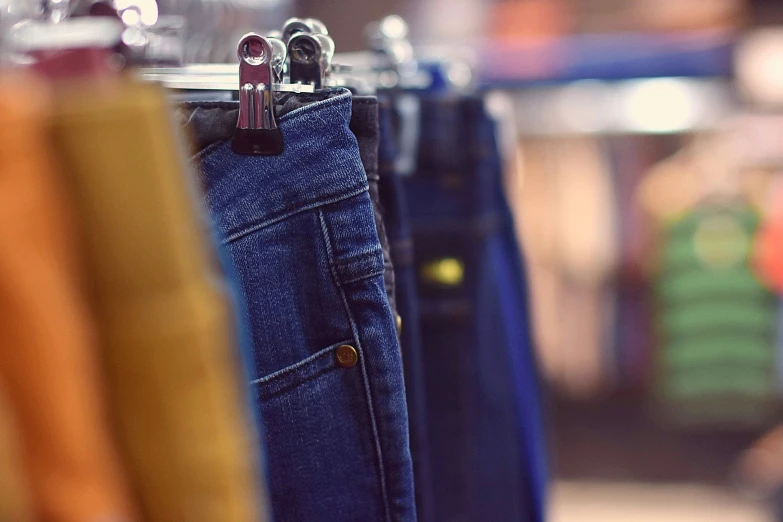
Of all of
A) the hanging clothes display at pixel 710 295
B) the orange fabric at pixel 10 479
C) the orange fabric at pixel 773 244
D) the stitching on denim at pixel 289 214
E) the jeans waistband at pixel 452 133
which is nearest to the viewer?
the orange fabric at pixel 10 479

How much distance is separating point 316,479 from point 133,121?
467mm

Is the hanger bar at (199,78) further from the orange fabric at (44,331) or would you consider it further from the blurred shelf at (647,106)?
the blurred shelf at (647,106)

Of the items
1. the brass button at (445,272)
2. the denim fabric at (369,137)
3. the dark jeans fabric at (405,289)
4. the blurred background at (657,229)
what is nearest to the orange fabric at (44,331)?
the denim fabric at (369,137)

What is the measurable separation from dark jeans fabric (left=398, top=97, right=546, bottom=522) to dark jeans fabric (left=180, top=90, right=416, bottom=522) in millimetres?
419

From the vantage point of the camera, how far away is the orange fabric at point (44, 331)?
1.28ft

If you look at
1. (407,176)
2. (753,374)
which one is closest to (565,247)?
(753,374)

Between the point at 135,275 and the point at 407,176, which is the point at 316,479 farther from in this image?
the point at 407,176

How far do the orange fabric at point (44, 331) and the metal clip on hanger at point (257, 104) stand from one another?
36cm

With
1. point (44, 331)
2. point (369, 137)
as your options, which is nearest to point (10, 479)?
point (44, 331)

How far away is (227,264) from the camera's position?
0.73 m

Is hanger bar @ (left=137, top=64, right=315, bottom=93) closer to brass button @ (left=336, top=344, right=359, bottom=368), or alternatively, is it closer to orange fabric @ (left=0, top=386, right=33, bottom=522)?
brass button @ (left=336, top=344, right=359, bottom=368)

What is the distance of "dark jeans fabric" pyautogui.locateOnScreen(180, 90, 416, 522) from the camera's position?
29.3 inches

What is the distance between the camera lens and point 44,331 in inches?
15.6

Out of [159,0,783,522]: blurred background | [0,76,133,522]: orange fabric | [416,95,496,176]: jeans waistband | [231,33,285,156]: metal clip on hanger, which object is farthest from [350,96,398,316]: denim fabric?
[159,0,783,522]: blurred background
